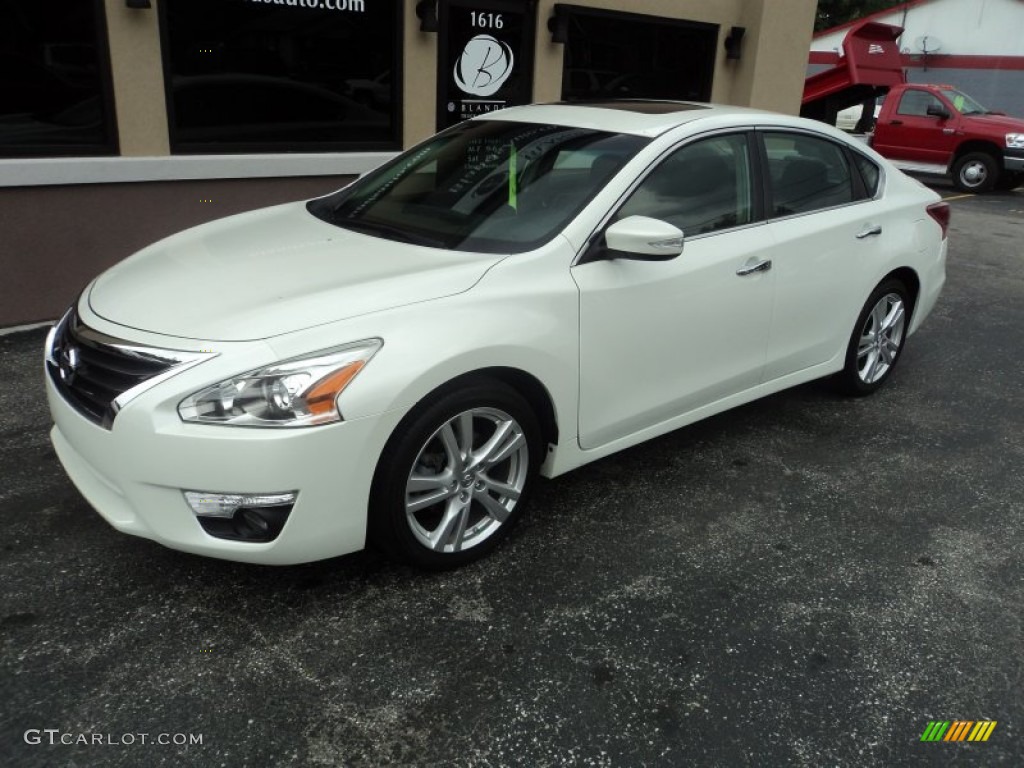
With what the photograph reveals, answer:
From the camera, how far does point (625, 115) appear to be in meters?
3.89

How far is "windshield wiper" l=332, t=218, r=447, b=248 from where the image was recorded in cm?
337

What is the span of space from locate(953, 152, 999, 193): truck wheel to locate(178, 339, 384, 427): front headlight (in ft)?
51.9

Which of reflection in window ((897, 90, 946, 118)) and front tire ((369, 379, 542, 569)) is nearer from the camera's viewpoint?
front tire ((369, 379, 542, 569))

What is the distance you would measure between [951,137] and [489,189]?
14645 millimetres

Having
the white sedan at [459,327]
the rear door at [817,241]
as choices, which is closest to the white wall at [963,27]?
the rear door at [817,241]

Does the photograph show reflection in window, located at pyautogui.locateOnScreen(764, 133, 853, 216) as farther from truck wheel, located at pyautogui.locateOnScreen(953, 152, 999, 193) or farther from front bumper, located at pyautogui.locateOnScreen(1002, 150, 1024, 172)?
truck wheel, located at pyautogui.locateOnScreen(953, 152, 999, 193)

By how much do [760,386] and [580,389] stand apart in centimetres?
129

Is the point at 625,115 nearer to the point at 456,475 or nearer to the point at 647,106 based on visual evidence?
the point at 647,106

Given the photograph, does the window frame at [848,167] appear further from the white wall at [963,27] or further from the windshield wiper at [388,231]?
the white wall at [963,27]

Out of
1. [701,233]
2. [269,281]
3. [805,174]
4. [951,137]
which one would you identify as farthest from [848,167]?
[951,137]

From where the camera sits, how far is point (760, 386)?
416 centimetres

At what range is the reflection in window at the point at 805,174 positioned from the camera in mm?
4105

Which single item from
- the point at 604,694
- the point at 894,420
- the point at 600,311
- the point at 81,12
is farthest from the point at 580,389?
the point at 81,12

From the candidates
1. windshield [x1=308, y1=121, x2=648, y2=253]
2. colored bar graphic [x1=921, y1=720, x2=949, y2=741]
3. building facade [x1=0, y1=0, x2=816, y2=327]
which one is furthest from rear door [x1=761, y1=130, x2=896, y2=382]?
building facade [x1=0, y1=0, x2=816, y2=327]
